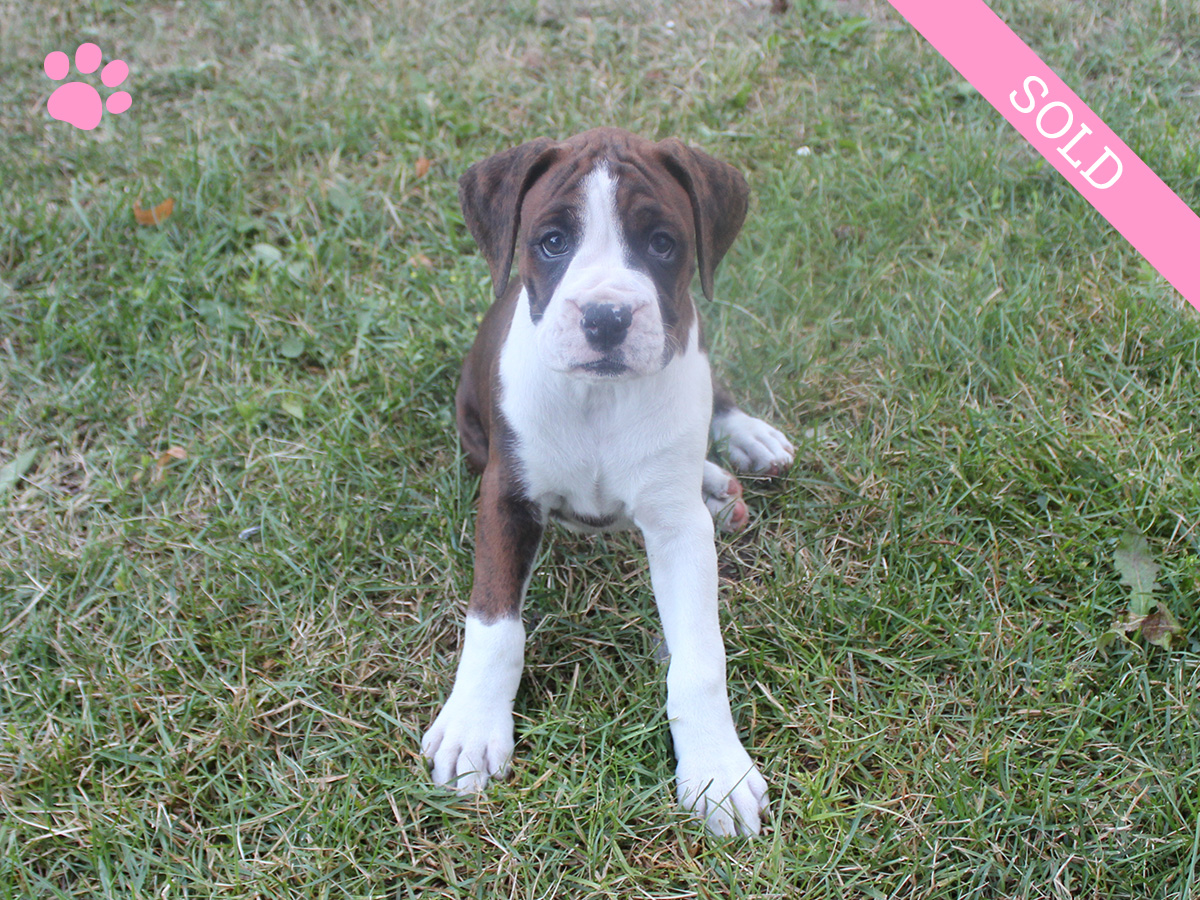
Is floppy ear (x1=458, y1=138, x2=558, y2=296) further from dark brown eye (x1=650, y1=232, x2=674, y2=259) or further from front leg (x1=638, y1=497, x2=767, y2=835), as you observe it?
front leg (x1=638, y1=497, x2=767, y2=835)

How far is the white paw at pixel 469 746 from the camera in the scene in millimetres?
2924

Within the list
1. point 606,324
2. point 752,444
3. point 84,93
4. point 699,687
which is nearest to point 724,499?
point 752,444

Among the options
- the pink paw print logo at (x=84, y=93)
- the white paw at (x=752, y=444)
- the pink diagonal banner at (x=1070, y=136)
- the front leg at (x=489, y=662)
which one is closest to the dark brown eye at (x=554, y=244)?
the front leg at (x=489, y=662)

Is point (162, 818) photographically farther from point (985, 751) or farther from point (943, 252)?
point (943, 252)

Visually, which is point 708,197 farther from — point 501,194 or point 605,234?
point 501,194

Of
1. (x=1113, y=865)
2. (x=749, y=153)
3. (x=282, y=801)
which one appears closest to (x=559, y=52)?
(x=749, y=153)

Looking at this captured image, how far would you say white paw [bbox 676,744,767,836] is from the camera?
2.82 m

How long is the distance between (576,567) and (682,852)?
111 centimetres

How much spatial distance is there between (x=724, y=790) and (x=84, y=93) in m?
5.56

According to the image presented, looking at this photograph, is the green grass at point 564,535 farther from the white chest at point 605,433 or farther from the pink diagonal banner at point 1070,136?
the white chest at point 605,433

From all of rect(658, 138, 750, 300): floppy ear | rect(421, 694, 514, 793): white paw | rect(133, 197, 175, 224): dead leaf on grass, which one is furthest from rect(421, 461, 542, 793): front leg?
rect(133, 197, 175, 224): dead leaf on grass

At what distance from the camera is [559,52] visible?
6020 millimetres

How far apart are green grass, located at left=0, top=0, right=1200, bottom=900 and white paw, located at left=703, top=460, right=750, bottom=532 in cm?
10

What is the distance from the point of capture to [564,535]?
372cm
